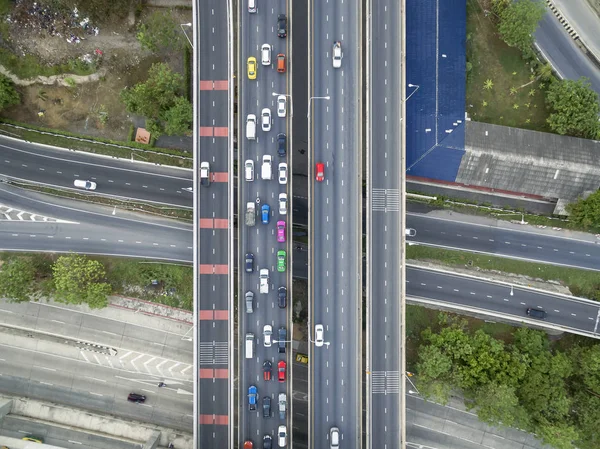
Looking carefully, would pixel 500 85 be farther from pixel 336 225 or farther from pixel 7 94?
pixel 7 94

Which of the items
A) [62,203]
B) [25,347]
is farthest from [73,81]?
[25,347]

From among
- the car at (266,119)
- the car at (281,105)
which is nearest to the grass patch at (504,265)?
the car at (281,105)

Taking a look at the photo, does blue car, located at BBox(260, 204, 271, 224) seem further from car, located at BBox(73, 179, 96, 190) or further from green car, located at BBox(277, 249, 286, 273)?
car, located at BBox(73, 179, 96, 190)

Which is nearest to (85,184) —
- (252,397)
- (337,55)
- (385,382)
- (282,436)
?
(252,397)

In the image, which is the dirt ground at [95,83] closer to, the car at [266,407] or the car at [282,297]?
the car at [282,297]

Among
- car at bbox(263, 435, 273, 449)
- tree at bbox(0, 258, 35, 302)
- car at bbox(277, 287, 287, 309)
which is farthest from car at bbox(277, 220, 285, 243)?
tree at bbox(0, 258, 35, 302)
